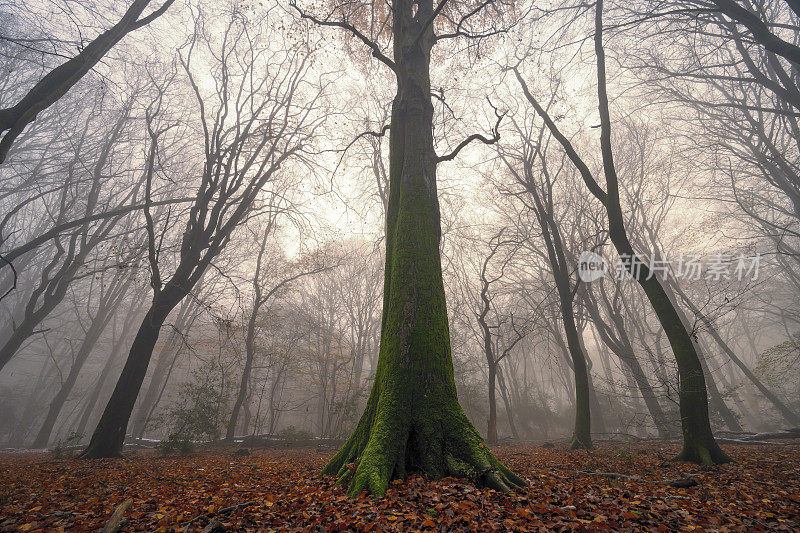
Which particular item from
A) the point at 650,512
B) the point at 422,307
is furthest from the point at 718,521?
the point at 422,307

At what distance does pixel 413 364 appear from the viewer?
3484mm

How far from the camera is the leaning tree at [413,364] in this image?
309cm

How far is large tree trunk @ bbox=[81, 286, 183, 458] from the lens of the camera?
659 centimetres

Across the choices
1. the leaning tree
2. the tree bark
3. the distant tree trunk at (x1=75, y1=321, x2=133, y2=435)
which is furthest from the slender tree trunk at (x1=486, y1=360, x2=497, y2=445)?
the distant tree trunk at (x1=75, y1=321, x2=133, y2=435)

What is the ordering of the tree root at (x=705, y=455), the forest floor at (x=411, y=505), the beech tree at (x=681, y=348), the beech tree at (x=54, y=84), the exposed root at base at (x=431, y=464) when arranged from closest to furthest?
1. the forest floor at (x=411, y=505)
2. the exposed root at base at (x=431, y=464)
3. the beech tree at (x=54, y=84)
4. the tree root at (x=705, y=455)
5. the beech tree at (x=681, y=348)

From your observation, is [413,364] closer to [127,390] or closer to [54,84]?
[54,84]

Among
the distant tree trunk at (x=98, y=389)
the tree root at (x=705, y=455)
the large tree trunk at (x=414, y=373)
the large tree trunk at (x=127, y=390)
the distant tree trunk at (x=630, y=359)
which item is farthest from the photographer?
the distant tree trunk at (x=98, y=389)

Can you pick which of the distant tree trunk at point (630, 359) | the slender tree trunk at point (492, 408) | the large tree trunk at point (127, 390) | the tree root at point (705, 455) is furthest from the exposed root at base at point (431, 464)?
the distant tree trunk at point (630, 359)

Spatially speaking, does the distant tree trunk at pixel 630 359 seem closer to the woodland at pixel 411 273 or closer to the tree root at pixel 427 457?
the woodland at pixel 411 273

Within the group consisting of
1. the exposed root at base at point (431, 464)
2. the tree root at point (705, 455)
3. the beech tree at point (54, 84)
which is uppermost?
the beech tree at point (54, 84)

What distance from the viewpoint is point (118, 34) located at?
5191 millimetres

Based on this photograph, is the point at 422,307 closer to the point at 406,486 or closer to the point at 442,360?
the point at 442,360

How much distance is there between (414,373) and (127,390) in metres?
7.47

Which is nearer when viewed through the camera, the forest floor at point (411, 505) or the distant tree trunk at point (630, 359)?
the forest floor at point (411, 505)
